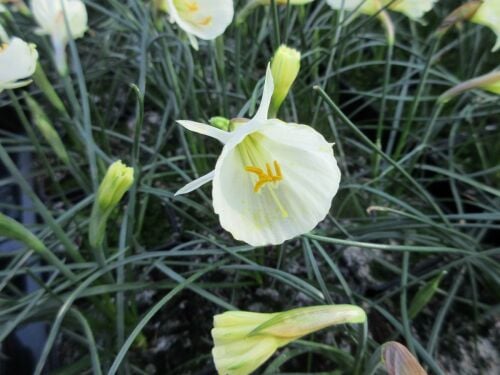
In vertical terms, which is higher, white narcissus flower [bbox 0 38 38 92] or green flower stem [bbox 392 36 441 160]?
white narcissus flower [bbox 0 38 38 92]

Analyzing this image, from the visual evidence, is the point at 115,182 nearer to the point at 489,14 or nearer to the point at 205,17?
the point at 205,17

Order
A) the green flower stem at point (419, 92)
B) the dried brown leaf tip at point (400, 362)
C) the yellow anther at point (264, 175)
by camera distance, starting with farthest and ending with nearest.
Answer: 1. the green flower stem at point (419, 92)
2. the yellow anther at point (264, 175)
3. the dried brown leaf tip at point (400, 362)

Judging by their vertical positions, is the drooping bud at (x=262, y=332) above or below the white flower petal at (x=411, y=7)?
below

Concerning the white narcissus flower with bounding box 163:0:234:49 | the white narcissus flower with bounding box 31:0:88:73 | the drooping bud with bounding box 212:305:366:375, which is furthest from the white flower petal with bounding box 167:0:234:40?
the drooping bud with bounding box 212:305:366:375

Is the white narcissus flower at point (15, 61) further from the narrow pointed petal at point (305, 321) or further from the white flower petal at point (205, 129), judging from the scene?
the narrow pointed petal at point (305, 321)

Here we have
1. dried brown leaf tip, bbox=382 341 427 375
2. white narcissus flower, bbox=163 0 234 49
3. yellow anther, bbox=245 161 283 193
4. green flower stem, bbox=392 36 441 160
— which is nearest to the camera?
dried brown leaf tip, bbox=382 341 427 375

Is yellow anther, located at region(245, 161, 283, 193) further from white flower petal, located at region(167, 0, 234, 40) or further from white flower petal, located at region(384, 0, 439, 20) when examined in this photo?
white flower petal, located at region(384, 0, 439, 20)

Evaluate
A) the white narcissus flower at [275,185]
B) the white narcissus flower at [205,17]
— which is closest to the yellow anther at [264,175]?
the white narcissus flower at [275,185]

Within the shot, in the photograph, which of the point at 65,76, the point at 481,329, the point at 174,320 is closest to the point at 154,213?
the point at 174,320
